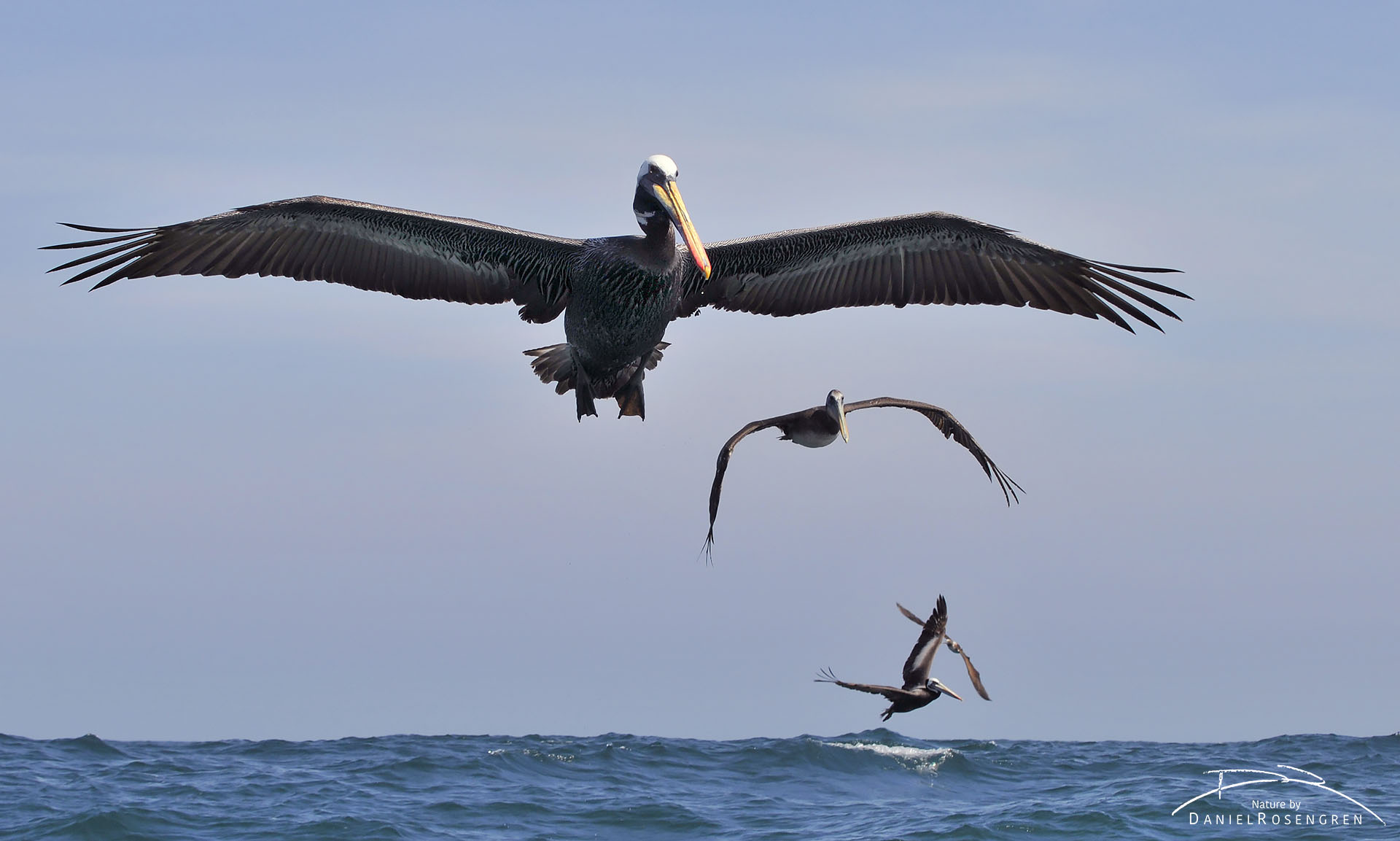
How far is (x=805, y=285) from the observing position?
12.5 meters

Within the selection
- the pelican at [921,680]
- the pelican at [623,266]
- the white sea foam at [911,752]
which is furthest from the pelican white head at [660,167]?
the white sea foam at [911,752]

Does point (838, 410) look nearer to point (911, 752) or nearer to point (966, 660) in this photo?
point (966, 660)

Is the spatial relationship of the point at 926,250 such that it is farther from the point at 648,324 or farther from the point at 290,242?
the point at 290,242

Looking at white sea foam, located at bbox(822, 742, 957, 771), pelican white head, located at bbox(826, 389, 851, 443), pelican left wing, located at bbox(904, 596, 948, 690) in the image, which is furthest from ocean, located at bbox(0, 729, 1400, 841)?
pelican white head, located at bbox(826, 389, 851, 443)

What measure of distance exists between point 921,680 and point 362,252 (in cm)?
627

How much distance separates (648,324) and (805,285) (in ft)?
6.43

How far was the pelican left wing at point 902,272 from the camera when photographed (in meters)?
11.6

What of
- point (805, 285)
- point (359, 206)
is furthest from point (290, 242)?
point (805, 285)

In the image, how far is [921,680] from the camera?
39.1 ft

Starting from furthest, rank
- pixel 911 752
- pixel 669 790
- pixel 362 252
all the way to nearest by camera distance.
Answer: pixel 911 752
pixel 669 790
pixel 362 252
